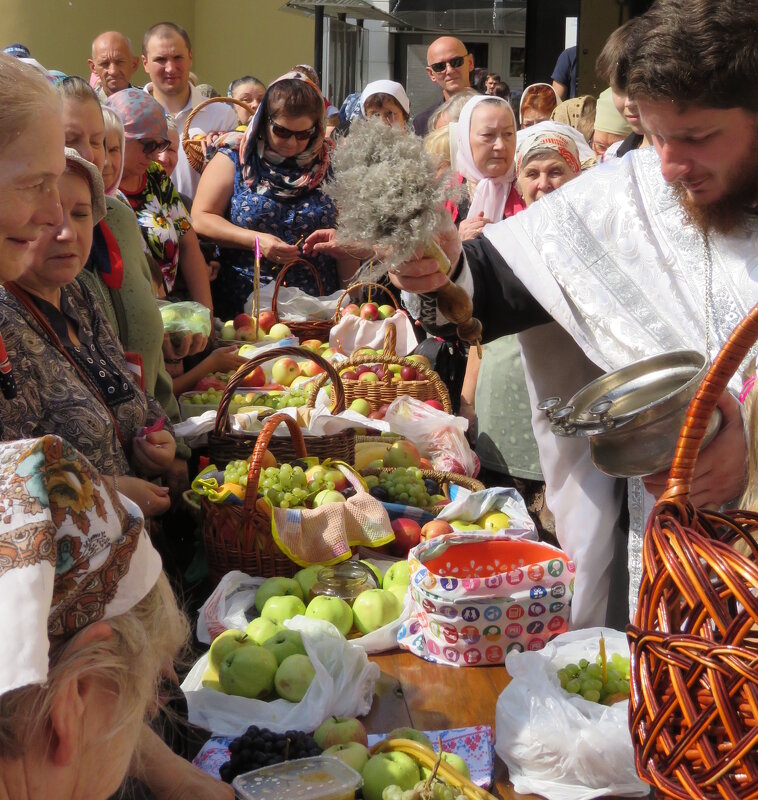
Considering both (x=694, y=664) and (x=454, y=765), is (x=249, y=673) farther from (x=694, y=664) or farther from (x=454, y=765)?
(x=694, y=664)

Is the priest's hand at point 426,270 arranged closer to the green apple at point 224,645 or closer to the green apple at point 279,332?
the green apple at point 224,645

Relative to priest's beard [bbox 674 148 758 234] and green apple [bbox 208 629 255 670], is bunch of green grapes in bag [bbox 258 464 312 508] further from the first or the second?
priest's beard [bbox 674 148 758 234]

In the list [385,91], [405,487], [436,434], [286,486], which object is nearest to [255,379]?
[436,434]

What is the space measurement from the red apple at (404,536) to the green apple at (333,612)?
0.55m

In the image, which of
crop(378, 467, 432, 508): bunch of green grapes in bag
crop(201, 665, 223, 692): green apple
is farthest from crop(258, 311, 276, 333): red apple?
crop(201, 665, 223, 692): green apple

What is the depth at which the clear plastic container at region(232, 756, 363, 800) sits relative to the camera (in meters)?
1.64

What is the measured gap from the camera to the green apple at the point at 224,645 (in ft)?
7.17

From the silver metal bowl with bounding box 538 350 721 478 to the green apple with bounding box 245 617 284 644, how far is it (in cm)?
92

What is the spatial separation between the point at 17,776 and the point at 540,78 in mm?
10468

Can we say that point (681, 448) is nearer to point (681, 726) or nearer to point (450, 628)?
point (681, 726)

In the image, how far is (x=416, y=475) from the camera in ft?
10.7

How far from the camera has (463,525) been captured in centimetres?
294

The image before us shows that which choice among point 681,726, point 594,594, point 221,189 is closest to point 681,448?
point 681,726

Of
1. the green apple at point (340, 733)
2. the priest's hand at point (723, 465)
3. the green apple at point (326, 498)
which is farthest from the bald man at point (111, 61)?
the priest's hand at point (723, 465)
